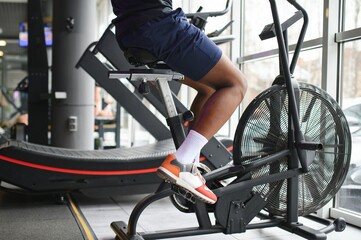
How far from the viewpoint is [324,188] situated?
249cm

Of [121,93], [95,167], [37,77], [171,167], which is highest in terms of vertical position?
[37,77]

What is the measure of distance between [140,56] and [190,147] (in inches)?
19.8

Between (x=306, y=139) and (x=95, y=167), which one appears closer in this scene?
(x=306, y=139)

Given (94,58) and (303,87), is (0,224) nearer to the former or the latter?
(94,58)

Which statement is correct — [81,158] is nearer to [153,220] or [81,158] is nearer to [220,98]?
[153,220]

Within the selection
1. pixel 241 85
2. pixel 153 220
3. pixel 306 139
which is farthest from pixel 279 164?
pixel 153 220

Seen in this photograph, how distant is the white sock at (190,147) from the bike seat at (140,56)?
0.41 metres

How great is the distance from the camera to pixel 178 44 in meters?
1.94

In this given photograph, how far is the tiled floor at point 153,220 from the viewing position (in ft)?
8.81

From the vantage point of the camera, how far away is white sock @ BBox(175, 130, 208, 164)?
1972 millimetres

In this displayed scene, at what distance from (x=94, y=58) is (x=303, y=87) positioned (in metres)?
1.96

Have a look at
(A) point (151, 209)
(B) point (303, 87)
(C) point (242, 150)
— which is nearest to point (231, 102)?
(C) point (242, 150)

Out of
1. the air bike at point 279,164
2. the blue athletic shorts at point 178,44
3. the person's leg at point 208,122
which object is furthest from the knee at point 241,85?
the air bike at point 279,164

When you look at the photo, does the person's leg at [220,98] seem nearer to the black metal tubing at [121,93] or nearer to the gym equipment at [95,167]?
the gym equipment at [95,167]
